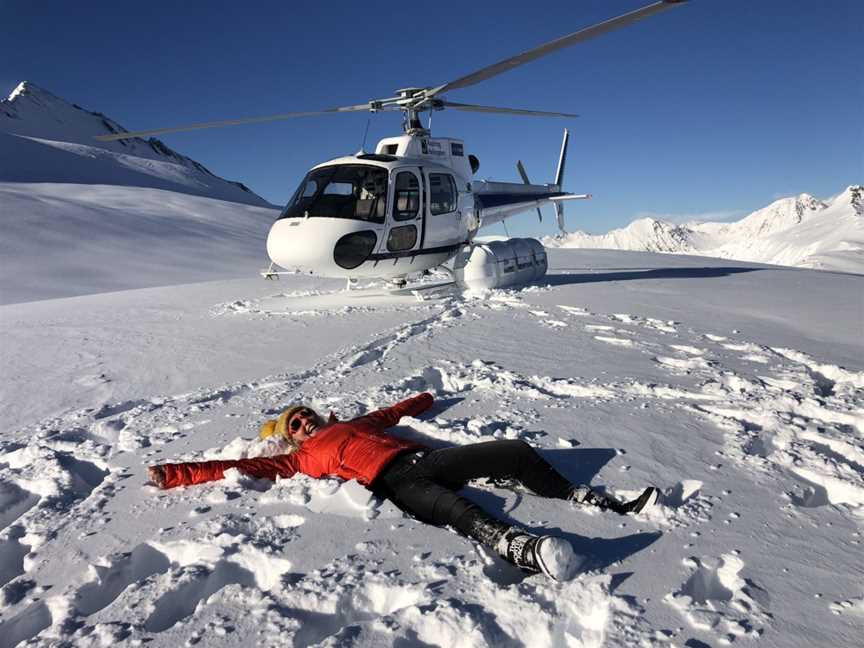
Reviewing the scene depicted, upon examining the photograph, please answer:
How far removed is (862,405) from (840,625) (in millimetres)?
2688

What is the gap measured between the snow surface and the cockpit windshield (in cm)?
226

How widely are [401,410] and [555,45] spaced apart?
18.4 ft

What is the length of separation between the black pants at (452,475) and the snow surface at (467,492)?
0.10m

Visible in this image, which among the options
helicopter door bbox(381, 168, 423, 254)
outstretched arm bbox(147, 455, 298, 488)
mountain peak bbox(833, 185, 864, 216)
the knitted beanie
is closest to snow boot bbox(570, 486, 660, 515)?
outstretched arm bbox(147, 455, 298, 488)

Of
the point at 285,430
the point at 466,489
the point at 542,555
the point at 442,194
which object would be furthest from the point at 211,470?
the point at 442,194

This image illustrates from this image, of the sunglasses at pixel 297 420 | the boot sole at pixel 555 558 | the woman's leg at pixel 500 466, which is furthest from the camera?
the sunglasses at pixel 297 420

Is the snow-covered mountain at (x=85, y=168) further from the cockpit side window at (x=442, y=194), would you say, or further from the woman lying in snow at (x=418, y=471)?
the woman lying in snow at (x=418, y=471)

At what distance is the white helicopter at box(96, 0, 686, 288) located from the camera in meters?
8.03

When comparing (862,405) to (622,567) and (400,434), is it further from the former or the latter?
(400,434)

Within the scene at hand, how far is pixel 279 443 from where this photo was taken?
358cm

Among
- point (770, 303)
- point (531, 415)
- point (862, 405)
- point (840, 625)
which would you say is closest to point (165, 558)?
point (531, 415)

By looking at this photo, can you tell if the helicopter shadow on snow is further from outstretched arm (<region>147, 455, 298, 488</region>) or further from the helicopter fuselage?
outstretched arm (<region>147, 455, 298, 488</region>)

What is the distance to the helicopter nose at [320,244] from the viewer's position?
7.94 metres

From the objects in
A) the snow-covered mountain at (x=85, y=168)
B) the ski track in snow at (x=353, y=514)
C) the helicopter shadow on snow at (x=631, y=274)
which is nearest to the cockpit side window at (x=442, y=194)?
the helicopter shadow on snow at (x=631, y=274)
